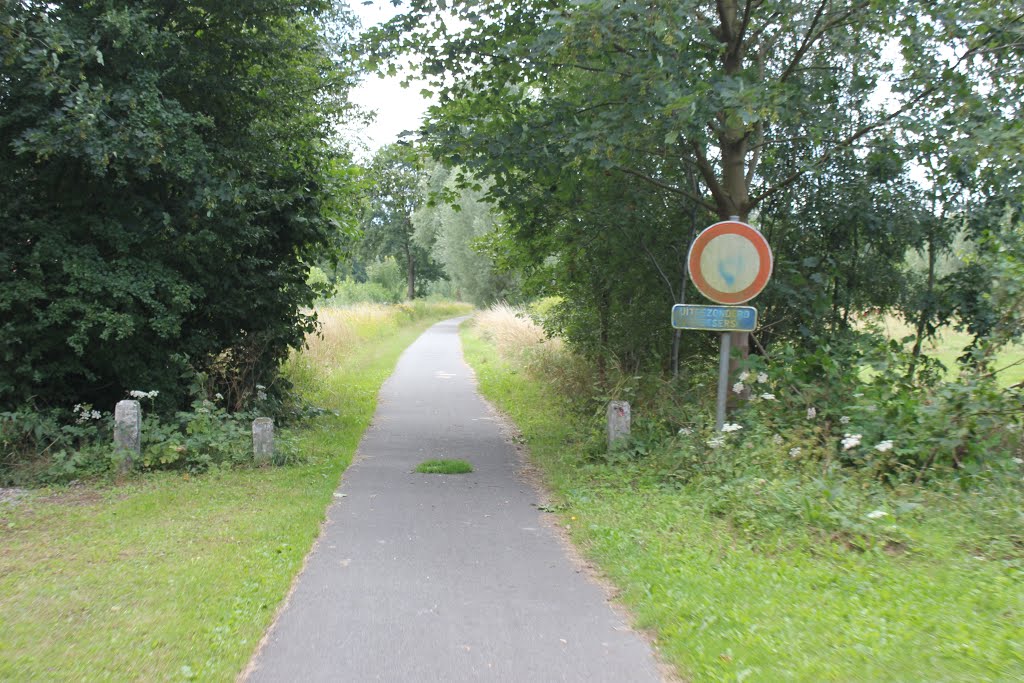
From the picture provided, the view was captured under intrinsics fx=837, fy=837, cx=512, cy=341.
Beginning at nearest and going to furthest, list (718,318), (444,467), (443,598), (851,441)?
(443,598) → (851,441) → (718,318) → (444,467)

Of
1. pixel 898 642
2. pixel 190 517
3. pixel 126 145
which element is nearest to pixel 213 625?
pixel 190 517

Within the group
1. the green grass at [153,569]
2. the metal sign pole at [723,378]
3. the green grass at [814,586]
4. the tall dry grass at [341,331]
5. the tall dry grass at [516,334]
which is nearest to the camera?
the green grass at [814,586]

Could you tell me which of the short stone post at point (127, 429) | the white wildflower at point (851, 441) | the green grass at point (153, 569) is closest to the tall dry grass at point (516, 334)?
the short stone post at point (127, 429)

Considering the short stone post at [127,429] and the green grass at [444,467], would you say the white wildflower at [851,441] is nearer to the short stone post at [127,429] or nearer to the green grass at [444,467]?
the green grass at [444,467]

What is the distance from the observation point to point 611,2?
305 inches

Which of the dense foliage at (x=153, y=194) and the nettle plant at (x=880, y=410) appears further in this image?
the dense foliage at (x=153, y=194)

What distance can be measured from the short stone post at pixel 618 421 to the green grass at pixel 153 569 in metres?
3.20

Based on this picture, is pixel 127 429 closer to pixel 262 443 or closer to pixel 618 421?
pixel 262 443

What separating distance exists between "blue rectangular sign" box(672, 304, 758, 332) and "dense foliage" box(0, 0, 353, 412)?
538 cm

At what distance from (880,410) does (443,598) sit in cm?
495

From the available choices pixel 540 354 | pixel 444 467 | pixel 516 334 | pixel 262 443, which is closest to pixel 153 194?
pixel 262 443

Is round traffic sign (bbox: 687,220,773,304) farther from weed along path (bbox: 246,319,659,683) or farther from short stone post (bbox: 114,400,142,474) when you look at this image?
short stone post (bbox: 114,400,142,474)

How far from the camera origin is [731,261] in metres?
7.68

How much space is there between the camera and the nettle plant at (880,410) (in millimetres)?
7586
